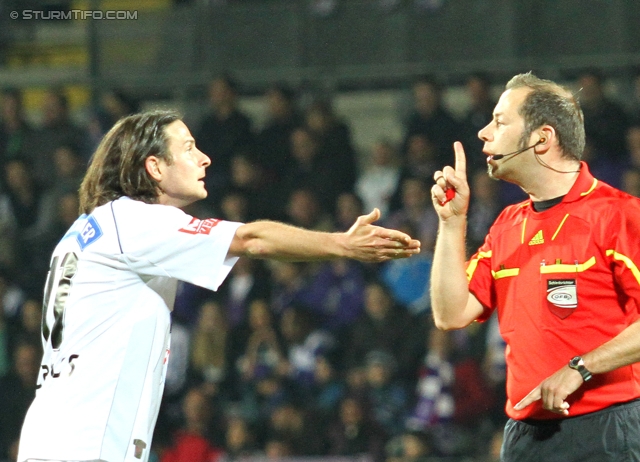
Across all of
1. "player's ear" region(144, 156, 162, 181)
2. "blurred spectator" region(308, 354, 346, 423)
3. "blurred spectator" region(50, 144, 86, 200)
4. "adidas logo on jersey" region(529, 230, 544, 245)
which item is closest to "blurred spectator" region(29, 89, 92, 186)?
"blurred spectator" region(50, 144, 86, 200)

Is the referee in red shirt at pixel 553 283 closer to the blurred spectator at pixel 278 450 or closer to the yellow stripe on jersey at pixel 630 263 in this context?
the yellow stripe on jersey at pixel 630 263

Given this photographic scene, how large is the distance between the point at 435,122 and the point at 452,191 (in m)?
5.67

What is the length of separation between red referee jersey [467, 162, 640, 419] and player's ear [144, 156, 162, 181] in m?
1.41

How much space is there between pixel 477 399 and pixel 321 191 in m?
2.73

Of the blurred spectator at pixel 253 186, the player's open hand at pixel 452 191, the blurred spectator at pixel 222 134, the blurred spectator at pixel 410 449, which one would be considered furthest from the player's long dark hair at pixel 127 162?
the blurred spectator at pixel 222 134

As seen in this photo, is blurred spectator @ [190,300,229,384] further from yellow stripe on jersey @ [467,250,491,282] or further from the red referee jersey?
the red referee jersey

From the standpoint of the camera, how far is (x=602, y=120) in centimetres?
A: 876

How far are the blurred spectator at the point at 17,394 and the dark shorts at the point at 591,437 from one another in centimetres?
664

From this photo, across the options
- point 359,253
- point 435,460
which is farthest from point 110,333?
point 435,460

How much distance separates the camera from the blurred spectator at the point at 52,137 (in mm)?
10555

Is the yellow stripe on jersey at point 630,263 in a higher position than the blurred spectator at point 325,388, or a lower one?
higher

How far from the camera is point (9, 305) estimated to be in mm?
9906

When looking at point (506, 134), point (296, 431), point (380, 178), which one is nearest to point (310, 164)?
point (380, 178)

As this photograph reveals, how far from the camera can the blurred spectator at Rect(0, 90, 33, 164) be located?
1072 centimetres
